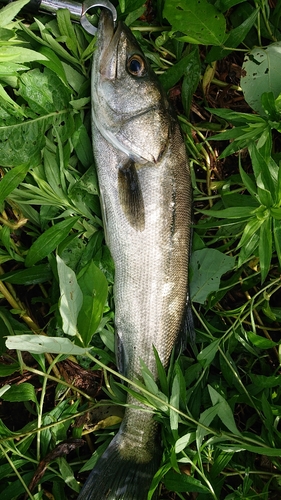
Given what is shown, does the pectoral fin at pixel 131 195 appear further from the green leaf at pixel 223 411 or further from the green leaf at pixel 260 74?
the green leaf at pixel 223 411

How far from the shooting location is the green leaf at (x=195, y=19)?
7.70ft

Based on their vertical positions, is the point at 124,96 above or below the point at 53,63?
below

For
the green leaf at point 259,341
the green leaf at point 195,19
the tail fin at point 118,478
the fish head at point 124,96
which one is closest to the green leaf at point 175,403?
the tail fin at point 118,478

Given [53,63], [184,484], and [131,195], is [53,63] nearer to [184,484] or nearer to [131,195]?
[131,195]

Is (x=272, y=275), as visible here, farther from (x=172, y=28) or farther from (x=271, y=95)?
(x=172, y=28)

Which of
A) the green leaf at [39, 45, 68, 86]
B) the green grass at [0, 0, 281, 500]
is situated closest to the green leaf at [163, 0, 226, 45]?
the green grass at [0, 0, 281, 500]

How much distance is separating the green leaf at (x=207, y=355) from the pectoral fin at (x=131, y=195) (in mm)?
671

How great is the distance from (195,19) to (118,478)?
2196mm

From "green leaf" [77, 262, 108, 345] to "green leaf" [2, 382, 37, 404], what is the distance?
1.66 ft

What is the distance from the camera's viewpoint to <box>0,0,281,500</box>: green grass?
2189 mm

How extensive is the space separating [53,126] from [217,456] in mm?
1708

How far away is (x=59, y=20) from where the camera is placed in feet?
7.60

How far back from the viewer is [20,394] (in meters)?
2.26

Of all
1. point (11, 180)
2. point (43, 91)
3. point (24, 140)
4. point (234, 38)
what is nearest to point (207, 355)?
point (11, 180)
